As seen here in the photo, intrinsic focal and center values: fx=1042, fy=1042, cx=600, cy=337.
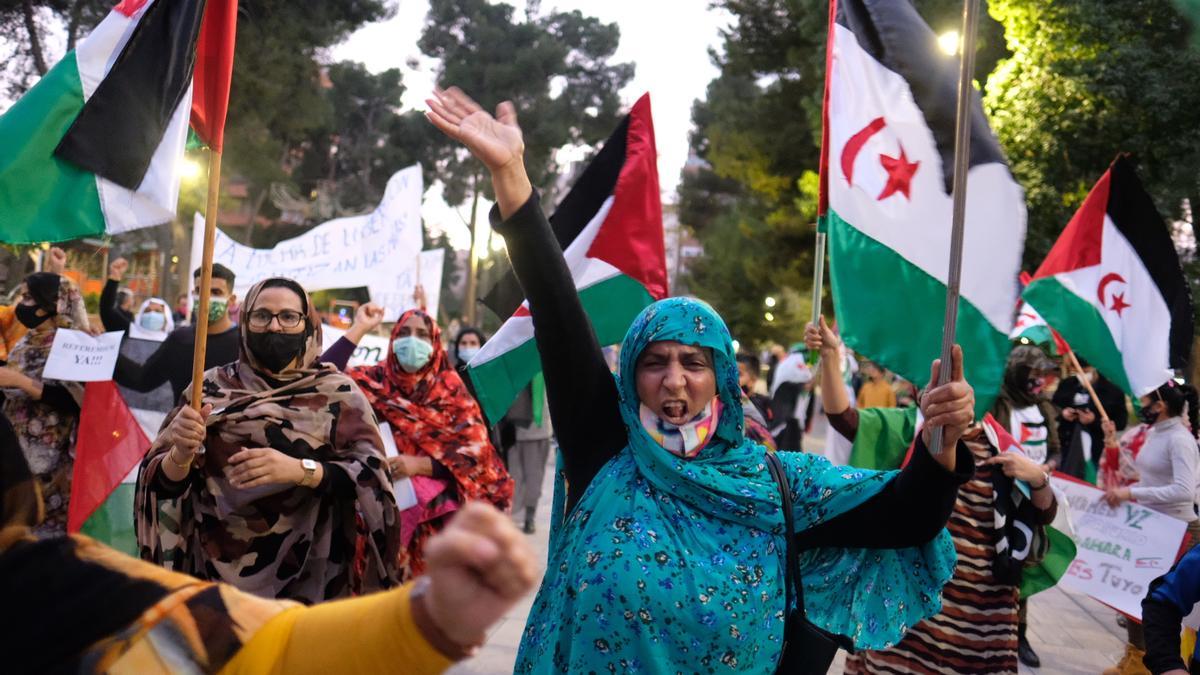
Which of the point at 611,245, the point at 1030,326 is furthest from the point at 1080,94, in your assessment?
the point at 611,245

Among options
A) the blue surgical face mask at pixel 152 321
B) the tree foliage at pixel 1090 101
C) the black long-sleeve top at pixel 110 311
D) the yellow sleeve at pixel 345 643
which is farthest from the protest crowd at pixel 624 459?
the tree foliage at pixel 1090 101

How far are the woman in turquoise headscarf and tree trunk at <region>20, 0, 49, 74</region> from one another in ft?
38.9

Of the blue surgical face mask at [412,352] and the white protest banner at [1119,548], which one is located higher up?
the blue surgical face mask at [412,352]

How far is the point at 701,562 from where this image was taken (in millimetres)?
2277

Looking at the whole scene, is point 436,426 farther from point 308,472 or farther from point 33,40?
point 33,40

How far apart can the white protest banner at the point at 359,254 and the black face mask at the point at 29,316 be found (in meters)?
3.05

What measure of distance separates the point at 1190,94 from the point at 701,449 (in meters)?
10.2

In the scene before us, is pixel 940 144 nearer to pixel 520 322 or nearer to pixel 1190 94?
pixel 520 322

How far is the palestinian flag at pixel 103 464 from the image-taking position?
5.47 meters

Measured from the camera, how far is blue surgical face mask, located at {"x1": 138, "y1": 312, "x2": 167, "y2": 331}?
24.5 ft

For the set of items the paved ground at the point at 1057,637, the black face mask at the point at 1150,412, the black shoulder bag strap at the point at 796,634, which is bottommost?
the paved ground at the point at 1057,637

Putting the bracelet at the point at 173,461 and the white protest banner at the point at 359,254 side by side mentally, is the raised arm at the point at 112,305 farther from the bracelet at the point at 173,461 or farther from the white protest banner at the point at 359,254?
the bracelet at the point at 173,461

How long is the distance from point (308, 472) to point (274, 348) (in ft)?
1.65

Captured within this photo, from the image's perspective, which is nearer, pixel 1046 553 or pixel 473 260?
pixel 1046 553
